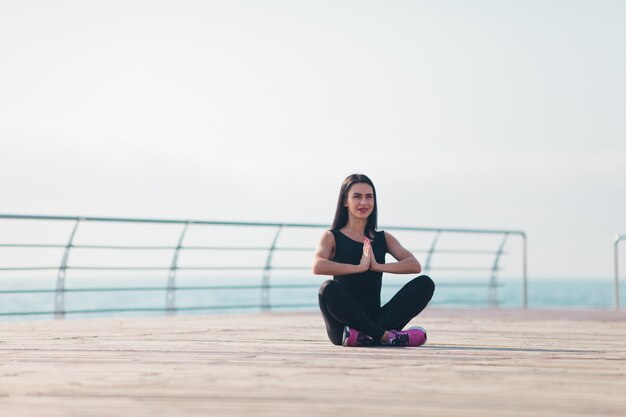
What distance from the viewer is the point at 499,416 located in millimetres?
2441

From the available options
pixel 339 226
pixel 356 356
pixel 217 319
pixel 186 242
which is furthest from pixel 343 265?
pixel 186 242

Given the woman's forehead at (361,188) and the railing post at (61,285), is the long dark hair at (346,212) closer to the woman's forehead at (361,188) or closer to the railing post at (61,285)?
the woman's forehead at (361,188)

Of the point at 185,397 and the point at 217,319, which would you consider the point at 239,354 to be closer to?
the point at 185,397

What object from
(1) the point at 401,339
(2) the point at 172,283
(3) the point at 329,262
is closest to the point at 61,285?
(2) the point at 172,283

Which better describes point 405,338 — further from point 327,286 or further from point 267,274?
point 267,274

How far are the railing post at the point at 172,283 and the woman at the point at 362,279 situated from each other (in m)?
4.22

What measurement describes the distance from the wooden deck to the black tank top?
0.88 ft

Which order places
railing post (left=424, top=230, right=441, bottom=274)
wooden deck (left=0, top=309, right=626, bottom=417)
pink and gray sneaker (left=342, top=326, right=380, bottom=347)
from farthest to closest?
1. railing post (left=424, top=230, right=441, bottom=274)
2. pink and gray sneaker (left=342, top=326, right=380, bottom=347)
3. wooden deck (left=0, top=309, right=626, bottom=417)

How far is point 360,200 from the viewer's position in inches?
190

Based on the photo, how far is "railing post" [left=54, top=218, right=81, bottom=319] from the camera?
8.31m

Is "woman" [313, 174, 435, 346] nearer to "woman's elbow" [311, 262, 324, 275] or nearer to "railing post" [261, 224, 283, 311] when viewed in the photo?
"woman's elbow" [311, 262, 324, 275]

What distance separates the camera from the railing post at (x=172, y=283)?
9.01m

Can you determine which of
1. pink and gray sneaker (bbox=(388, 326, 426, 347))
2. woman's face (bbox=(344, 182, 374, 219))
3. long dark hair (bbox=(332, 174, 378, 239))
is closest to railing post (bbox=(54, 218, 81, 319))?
A: long dark hair (bbox=(332, 174, 378, 239))

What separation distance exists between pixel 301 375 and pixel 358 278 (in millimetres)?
1579
